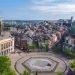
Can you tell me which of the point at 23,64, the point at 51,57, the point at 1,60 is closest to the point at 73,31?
the point at 51,57

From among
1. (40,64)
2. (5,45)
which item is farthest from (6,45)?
(40,64)

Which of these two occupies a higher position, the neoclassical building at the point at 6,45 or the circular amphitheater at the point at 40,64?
the neoclassical building at the point at 6,45

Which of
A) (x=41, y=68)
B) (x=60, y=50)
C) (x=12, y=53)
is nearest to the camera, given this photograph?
(x=41, y=68)

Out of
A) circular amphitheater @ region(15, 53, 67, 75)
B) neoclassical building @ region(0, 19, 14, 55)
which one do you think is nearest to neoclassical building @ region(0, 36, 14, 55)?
neoclassical building @ region(0, 19, 14, 55)

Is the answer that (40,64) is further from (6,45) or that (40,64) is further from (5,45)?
(6,45)

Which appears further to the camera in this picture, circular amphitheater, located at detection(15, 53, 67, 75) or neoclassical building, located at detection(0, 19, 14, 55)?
neoclassical building, located at detection(0, 19, 14, 55)

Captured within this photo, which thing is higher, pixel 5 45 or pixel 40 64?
pixel 5 45

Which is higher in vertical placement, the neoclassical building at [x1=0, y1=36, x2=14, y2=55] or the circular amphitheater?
the neoclassical building at [x1=0, y1=36, x2=14, y2=55]

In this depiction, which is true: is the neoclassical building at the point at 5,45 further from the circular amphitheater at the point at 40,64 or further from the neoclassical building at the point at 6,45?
the circular amphitheater at the point at 40,64

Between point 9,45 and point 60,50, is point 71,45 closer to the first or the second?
point 60,50

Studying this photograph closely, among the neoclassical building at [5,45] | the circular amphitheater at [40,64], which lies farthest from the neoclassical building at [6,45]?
the circular amphitheater at [40,64]

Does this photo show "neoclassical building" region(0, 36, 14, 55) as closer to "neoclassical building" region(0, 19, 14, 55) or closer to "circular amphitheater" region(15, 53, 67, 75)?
"neoclassical building" region(0, 19, 14, 55)
